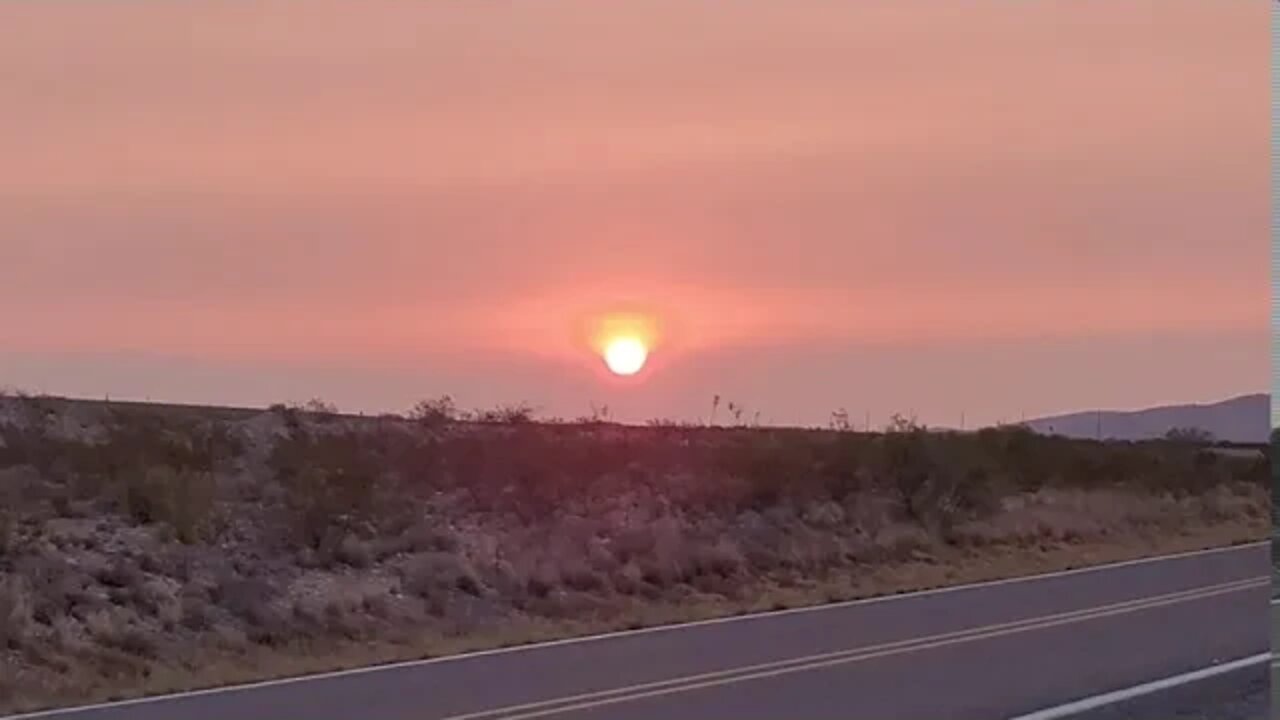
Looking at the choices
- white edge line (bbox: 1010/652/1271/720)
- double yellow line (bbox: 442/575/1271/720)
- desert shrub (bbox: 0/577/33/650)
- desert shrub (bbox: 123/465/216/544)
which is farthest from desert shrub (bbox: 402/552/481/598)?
white edge line (bbox: 1010/652/1271/720)

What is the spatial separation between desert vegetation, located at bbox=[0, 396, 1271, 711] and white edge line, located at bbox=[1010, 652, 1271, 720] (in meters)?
7.31

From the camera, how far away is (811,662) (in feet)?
61.0

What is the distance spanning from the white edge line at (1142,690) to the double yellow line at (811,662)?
9.52 ft

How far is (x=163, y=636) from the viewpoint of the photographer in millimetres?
23172

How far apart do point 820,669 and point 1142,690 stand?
11.9ft

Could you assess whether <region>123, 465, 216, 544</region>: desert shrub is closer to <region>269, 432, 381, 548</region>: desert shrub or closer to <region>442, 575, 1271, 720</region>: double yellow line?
<region>269, 432, 381, 548</region>: desert shrub

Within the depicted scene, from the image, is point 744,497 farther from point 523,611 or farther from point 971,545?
point 523,611

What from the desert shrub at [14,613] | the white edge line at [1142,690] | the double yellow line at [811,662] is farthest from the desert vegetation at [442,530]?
the white edge line at [1142,690]

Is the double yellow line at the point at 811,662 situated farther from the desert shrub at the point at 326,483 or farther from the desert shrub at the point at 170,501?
the desert shrub at the point at 170,501

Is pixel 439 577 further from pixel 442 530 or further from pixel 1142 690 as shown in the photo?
pixel 1142 690

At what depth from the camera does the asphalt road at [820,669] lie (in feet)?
51.0

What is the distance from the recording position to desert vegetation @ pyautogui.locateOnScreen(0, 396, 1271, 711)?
23.2m

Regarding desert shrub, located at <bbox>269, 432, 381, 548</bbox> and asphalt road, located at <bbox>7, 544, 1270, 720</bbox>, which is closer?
asphalt road, located at <bbox>7, 544, 1270, 720</bbox>

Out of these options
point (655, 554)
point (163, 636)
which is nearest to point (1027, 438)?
point (655, 554)
